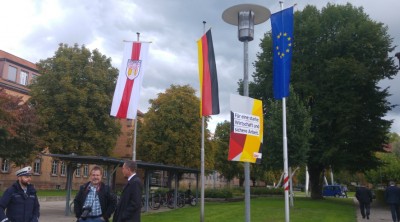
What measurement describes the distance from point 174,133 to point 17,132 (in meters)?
18.7

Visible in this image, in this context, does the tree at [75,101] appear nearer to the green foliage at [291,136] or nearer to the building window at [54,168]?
the green foliage at [291,136]

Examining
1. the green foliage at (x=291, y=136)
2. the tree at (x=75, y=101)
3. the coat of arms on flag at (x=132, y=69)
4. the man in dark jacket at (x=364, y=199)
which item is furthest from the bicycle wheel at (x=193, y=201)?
the coat of arms on flag at (x=132, y=69)

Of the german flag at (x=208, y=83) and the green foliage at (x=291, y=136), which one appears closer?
A: the german flag at (x=208, y=83)

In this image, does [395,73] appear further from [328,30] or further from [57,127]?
[57,127]

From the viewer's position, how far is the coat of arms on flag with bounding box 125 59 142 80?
17.4 meters

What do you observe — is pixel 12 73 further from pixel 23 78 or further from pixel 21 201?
pixel 21 201

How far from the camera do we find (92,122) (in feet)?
125

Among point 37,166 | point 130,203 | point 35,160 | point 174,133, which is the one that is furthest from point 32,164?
point 130,203

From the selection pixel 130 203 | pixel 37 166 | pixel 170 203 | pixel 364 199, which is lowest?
pixel 170 203

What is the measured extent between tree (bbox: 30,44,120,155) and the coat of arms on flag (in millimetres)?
20584

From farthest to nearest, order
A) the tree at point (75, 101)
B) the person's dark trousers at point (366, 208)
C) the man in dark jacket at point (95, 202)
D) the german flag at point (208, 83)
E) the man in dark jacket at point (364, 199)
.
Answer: the tree at point (75, 101)
the man in dark jacket at point (364, 199)
the person's dark trousers at point (366, 208)
the german flag at point (208, 83)
the man in dark jacket at point (95, 202)

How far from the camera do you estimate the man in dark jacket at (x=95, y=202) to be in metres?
7.46

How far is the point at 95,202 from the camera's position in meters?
7.50

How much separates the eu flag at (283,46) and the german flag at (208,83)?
2.31 metres
